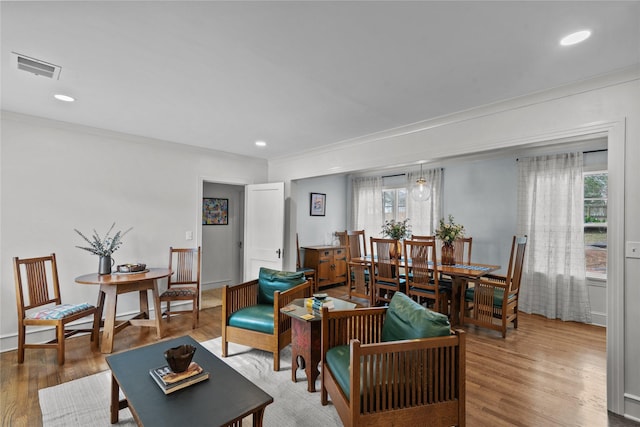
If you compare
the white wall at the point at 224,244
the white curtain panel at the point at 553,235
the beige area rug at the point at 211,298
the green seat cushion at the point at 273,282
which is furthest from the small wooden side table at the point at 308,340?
the white curtain panel at the point at 553,235

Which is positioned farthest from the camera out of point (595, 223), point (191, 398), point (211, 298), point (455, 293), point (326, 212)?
point (326, 212)

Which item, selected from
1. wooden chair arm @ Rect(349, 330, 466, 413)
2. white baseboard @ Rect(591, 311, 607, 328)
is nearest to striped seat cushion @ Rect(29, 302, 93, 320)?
wooden chair arm @ Rect(349, 330, 466, 413)

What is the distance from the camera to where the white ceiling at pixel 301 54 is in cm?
158

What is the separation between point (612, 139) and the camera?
2.20m

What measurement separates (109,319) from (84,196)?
1.50m

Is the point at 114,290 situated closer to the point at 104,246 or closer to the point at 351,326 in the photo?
the point at 104,246

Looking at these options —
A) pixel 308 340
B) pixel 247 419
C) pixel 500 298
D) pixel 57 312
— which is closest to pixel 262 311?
pixel 308 340

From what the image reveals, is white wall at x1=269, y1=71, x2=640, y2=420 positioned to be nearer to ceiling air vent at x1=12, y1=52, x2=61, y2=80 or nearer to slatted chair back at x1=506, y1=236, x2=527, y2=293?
slatted chair back at x1=506, y1=236, x2=527, y2=293

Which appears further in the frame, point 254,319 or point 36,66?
point 254,319

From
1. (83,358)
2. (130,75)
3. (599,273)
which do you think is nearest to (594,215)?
(599,273)

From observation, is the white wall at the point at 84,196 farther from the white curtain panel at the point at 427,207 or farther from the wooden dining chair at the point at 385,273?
the white curtain panel at the point at 427,207

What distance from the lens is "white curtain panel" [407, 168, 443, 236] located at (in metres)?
5.63

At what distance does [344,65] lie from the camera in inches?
83.9

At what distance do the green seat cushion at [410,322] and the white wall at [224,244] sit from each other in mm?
4320
